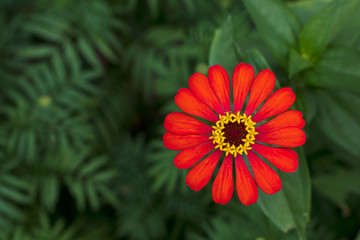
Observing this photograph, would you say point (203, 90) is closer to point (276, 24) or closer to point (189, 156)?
point (189, 156)

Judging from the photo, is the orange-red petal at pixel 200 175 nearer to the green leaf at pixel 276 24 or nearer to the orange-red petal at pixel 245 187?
the orange-red petal at pixel 245 187

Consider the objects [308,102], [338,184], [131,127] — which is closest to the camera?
[308,102]

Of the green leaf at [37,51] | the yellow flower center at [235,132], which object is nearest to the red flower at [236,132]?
the yellow flower center at [235,132]

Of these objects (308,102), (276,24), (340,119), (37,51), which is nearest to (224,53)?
(276,24)

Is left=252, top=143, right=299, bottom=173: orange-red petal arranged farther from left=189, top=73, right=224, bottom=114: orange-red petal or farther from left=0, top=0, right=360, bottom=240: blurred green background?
left=0, top=0, right=360, bottom=240: blurred green background

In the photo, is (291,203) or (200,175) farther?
(291,203)

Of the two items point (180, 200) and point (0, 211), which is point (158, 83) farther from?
point (0, 211)

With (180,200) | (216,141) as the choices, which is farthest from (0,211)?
(216,141)

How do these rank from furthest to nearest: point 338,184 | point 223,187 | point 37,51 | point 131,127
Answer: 1. point 131,127
2. point 37,51
3. point 338,184
4. point 223,187
